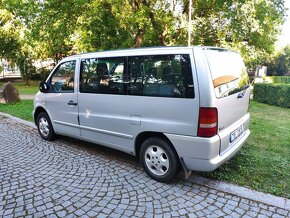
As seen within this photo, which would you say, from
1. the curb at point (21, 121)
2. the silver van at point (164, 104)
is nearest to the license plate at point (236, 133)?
the silver van at point (164, 104)

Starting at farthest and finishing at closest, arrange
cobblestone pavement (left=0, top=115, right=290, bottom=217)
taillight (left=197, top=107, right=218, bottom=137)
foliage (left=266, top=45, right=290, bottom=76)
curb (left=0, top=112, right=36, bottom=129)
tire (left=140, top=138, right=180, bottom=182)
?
foliage (left=266, top=45, right=290, bottom=76) → curb (left=0, top=112, right=36, bottom=129) → tire (left=140, top=138, right=180, bottom=182) → taillight (left=197, top=107, right=218, bottom=137) → cobblestone pavement (left=0, top=115, right=290, bottom=217)

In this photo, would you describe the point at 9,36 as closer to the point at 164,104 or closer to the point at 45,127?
the point at 45,127

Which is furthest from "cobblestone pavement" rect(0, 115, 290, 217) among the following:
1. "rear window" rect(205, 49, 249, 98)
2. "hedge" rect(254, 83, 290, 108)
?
"hedge" rect(254, 83, 290, 108)

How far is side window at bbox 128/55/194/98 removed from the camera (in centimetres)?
346

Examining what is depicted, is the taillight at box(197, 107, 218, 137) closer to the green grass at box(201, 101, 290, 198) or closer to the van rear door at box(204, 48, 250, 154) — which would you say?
the van rear door at box(204, 48, 250, 154)

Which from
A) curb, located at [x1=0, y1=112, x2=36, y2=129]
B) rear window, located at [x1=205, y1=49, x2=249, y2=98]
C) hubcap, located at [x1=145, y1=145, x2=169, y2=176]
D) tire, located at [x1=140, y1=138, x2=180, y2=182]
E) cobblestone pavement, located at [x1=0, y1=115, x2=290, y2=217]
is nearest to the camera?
cobblestone pavement, located at [x1=0, y1=115, x2=290, y2=217]

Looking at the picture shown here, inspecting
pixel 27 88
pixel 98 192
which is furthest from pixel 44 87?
pixel 27 88

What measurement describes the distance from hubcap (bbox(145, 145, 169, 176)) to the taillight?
2.36 ft

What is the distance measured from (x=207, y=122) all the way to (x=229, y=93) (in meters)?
0.65

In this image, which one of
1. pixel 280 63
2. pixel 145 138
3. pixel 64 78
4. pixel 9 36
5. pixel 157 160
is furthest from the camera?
pixel 280 63

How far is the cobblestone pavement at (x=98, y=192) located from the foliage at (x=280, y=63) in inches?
1322

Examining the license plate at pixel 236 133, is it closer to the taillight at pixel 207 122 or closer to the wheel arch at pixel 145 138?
the taillight at pixel 207 122

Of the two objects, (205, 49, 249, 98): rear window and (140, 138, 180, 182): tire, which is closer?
(205, 49, 249, 98): rear window

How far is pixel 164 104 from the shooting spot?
363 centimetres
